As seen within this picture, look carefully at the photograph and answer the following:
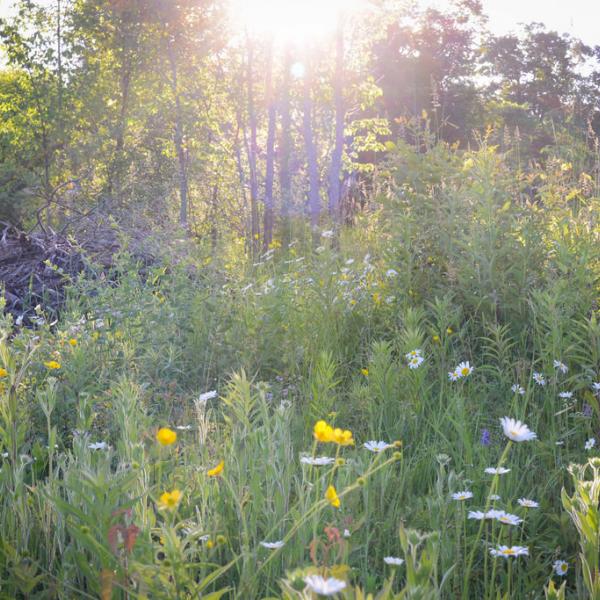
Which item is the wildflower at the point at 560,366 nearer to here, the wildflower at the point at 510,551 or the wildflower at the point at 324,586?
the wildflower at the point at 510,551

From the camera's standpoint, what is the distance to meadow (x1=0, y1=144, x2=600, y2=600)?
1629 millimetres

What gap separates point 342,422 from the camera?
312 centimetres

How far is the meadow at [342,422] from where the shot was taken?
163 centimetres

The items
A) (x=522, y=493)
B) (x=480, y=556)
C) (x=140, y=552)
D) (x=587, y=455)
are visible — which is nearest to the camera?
(x=140, y=552)

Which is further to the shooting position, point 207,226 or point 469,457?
point 207,226

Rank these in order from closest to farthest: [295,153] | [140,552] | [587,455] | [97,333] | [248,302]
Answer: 1. [140,552]
2. [587,455]
3. [97,333]
4. [248,302]
5. [295,153]

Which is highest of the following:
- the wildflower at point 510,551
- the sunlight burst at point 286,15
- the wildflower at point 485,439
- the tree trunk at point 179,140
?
the sunlight burst at point 286,15

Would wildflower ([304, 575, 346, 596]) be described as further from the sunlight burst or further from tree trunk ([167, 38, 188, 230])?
the sunlight burst

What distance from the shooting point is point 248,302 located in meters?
4.29

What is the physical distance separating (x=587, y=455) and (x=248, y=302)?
2.12 metres

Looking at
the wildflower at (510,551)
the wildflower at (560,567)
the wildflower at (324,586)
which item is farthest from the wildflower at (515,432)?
the wildflower at (324,586)

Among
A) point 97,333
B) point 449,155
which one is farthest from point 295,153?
point 97,333

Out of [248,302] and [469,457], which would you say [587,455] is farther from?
[248,302]

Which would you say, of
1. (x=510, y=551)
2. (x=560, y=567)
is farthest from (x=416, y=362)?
(x=510, y=551)
